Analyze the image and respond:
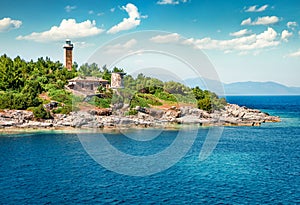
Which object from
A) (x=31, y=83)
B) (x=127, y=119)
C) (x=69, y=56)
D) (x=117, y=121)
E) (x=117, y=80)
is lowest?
(x=117, y=121)

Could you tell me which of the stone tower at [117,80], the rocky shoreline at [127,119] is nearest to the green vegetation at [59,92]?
the stone tower at [117,80]

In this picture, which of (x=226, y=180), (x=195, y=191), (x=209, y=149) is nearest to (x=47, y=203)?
(x=195, y=191)

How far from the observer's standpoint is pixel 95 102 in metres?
53.0

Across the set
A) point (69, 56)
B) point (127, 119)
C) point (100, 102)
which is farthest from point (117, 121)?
point (69, 56)

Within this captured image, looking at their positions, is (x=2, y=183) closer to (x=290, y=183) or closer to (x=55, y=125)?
(x=290, y=183)

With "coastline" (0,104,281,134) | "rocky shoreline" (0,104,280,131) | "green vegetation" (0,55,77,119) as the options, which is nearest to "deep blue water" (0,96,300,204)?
"coastline" (0,104,281,134)

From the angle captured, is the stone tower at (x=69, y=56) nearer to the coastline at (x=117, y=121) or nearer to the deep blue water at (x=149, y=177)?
the coastline at (x=117, y=121)

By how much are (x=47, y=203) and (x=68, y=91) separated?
130 feet

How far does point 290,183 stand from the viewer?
23922 mm

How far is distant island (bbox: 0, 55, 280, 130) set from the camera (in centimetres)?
4714

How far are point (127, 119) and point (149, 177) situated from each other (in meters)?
24.7

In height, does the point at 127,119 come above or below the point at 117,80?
below

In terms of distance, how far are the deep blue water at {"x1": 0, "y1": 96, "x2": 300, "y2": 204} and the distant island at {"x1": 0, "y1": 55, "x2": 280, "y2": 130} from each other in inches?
375

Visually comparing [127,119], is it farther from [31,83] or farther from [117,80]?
[31,83]
